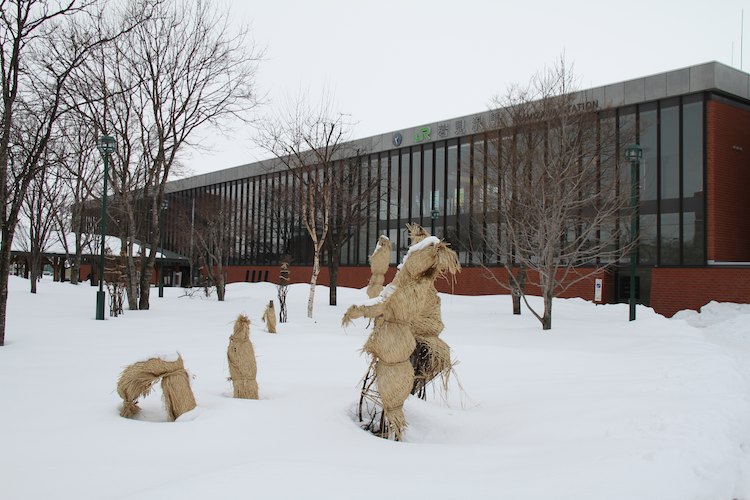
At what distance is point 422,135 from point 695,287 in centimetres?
1767

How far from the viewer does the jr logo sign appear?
107ft

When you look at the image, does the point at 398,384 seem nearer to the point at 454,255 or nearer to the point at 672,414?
the point at 454,255

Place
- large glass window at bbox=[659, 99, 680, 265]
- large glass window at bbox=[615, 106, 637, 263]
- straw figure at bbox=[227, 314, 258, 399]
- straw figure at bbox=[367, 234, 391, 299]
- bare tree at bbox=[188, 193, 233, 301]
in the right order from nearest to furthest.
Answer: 1. straw figure at bbox=[227, 314, 258, 399]
2. straw figure at bbox=[367, 234, 391, 299]
3. large glass window at bbox=[615, 106, 637, 263]
4. large glass window at bbox=[659, 99, 680, 265]
5. bare tree at bbox=[188, 193, 233, 301]

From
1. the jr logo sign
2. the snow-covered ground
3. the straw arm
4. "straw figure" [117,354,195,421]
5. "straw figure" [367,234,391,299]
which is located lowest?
the snow-covered ground

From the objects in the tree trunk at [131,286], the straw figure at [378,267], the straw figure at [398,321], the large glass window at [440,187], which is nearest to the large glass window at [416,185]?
the large glass window at [440,187]

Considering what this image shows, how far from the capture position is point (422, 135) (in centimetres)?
3294

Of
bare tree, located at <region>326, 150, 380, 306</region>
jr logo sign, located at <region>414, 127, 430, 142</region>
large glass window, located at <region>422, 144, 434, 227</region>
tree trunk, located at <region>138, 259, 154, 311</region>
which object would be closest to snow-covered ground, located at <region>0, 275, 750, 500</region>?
tree trunk, located at <region>138, 259, 154, 311</region>

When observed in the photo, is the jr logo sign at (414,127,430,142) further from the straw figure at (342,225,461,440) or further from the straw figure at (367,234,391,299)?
the straw figure at (342,225,461,440)

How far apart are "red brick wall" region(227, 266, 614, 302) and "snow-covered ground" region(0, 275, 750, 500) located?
21.4 feet

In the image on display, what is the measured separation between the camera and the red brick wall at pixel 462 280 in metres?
24.4

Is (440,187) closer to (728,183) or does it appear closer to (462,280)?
(462,280)

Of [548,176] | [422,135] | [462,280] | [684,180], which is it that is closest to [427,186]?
[422,135]

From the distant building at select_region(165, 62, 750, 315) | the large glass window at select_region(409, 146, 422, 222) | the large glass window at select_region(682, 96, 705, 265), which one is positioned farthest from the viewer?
the large glass window at select_region(409, 146, 422, 222)

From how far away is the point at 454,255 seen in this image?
4355 millimetres
